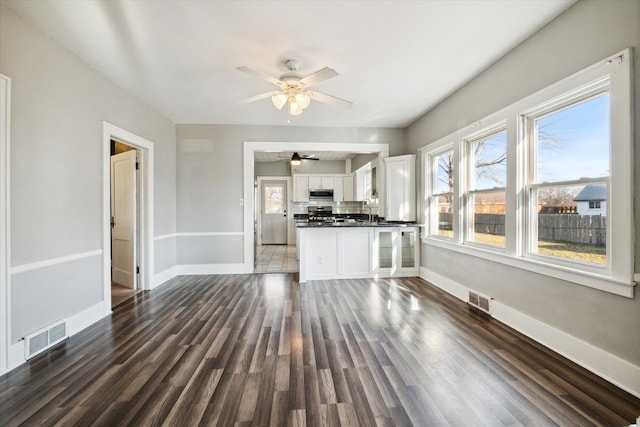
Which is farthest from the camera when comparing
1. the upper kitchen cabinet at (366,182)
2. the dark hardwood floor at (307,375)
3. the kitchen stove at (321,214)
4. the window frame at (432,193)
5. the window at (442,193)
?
the kitchen stove at (321,214)

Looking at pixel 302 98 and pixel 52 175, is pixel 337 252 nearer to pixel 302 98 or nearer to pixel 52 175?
pixel 302 98

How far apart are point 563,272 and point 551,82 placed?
1.60 metres

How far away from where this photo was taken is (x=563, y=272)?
86.0 inches

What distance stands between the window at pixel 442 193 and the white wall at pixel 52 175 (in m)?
4.46

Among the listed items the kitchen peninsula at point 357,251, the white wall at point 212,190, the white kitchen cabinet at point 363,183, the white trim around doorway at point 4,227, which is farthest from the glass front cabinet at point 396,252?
the white trim around doorway at point 4,227

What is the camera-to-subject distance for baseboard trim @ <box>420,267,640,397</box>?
1752mm

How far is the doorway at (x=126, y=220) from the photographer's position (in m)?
4.07

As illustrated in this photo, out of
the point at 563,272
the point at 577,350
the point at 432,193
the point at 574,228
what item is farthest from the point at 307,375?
the point at 432,193

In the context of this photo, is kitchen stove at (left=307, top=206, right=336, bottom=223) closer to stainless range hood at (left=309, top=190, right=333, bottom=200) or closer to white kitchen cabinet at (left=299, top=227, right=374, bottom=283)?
stainless range hood at (left=309, top=190, right=333, bottom=200)

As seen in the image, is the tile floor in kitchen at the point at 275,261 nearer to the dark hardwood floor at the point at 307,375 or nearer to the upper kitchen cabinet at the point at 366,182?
the dark hardwood floor at the point at 307,375

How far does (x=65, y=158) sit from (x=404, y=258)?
4.74 m

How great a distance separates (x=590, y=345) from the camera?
1989 millimetres

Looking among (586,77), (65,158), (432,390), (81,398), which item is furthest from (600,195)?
(65,158)

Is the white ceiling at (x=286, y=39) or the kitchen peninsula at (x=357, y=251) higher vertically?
the white ceiling at (x=286, y=39)
